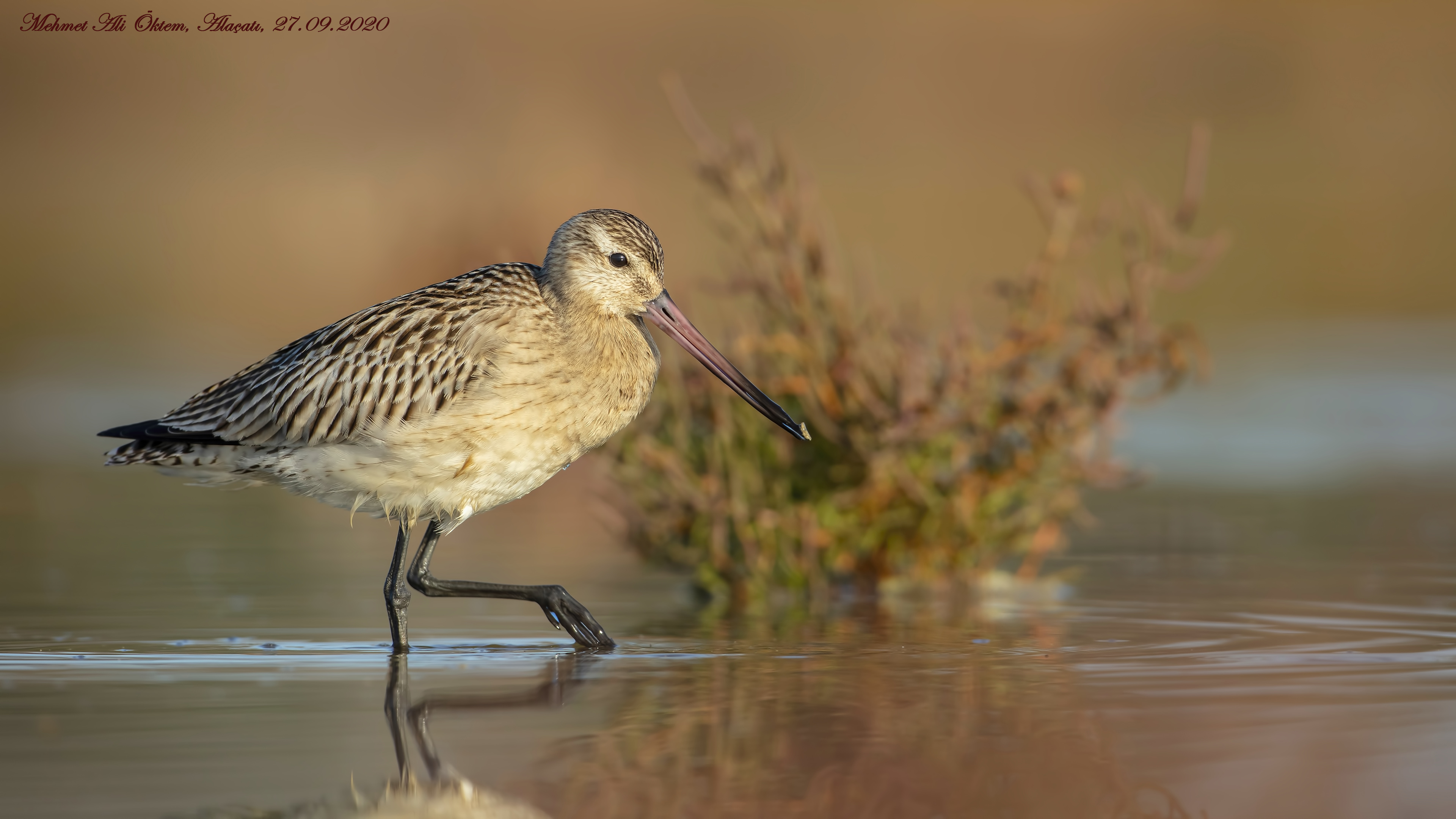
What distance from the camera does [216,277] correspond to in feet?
76.4

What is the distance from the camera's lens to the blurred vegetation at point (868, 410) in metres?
7.61

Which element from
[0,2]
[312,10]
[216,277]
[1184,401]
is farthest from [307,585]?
[0,2]

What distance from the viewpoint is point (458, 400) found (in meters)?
6.35

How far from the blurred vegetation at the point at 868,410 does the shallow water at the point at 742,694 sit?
36 cm

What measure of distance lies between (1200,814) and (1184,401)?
38.6ft

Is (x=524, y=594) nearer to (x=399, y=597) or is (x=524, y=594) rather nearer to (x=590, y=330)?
(x=399, y=597)

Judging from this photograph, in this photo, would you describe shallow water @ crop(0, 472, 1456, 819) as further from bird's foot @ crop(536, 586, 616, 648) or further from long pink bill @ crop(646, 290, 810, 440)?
long pink bill @ crop(646, 290, 810, 440)

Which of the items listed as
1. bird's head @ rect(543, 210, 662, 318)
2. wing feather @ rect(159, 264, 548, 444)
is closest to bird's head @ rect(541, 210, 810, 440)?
bird's head @ rect(543, 210, 662, 318)

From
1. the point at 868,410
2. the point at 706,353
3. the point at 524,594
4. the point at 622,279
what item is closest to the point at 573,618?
the point at 524,594

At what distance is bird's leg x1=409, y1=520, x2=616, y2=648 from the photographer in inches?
252

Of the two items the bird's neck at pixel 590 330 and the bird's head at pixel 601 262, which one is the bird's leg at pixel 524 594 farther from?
the bird's head at pixel 601 262

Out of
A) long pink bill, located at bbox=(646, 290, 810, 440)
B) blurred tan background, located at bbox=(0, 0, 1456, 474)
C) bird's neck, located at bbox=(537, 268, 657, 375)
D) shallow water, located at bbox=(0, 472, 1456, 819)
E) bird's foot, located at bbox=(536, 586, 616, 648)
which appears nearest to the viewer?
shallow water, located at bbox=(0, 472, 1456, 819)

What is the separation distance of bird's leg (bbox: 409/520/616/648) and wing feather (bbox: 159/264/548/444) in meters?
0.62

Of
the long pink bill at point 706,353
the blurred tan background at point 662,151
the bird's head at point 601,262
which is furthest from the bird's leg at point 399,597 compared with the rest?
the blurred tan background at point 662,151
